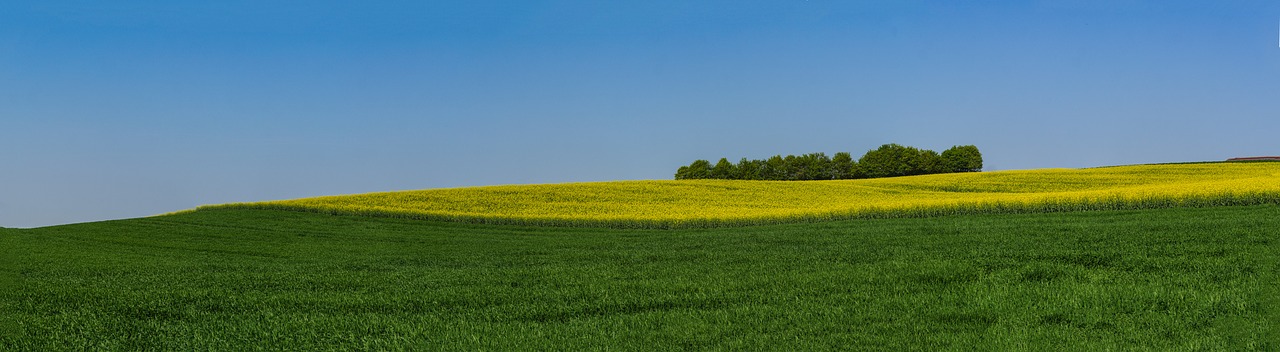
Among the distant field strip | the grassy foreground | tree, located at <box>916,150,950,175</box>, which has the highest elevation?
tree, located at <box>916,150,950,175</box>

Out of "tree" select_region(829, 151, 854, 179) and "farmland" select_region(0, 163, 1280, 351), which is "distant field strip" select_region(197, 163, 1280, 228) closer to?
"farmland" select_region(0, 163, 1280, 351)

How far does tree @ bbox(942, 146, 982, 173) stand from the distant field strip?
24.4m

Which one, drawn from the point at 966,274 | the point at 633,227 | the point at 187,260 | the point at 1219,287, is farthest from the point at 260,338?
the point at 633,227

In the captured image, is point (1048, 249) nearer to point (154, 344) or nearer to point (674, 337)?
point (674, 337)

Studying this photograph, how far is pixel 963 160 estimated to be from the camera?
75.7m

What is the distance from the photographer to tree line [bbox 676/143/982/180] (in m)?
75.6

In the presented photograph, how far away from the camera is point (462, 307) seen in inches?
383

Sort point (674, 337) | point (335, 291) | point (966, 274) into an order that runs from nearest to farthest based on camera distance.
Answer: point (674, 337), point (966, 274), point (335, 291)

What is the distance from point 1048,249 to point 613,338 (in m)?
8.43

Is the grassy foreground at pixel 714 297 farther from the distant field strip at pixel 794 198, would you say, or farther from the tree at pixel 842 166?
the tree at pixel 842 166

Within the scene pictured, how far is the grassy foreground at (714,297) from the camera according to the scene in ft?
25.9

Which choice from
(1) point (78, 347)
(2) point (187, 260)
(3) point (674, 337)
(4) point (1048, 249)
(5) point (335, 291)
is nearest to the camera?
(3) point (674, 337)

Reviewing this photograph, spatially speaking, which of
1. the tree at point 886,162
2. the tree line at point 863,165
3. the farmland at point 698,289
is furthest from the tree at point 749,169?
the farmland at point 698,289

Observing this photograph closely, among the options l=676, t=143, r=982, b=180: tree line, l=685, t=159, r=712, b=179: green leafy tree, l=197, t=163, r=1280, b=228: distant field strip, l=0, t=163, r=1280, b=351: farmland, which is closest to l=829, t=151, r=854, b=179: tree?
l=676, t=143, r=982, b=180: tree line
